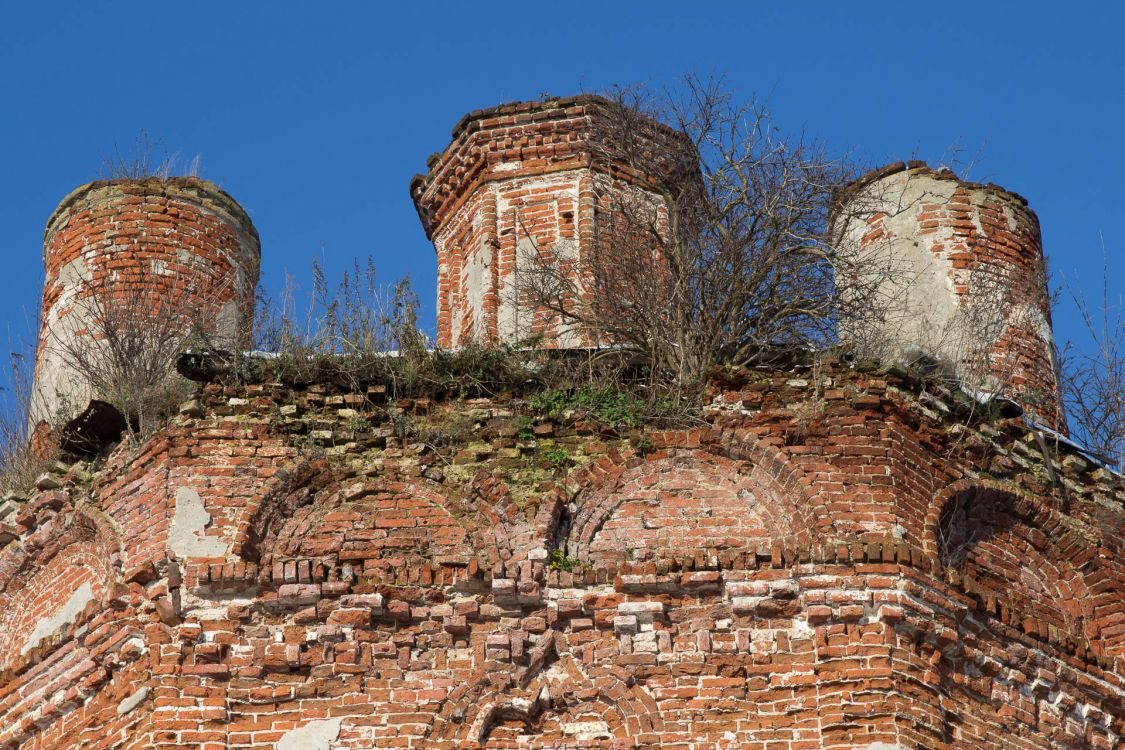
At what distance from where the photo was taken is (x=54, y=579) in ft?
39.3

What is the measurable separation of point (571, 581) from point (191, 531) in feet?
7.15

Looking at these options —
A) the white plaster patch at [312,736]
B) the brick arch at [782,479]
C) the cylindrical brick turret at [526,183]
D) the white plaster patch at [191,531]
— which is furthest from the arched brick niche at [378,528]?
the cylindrical brick turret at [526,183]

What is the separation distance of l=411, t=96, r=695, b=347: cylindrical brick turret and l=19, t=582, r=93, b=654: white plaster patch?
355 cm

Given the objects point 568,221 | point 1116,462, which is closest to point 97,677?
point 568,221

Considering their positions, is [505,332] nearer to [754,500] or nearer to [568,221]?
[568,221]

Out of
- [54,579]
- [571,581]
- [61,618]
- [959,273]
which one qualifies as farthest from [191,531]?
[959,273]

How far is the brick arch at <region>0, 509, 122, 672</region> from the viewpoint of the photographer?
37.8 feet

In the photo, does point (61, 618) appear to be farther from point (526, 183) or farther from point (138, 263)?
point (526, 183)

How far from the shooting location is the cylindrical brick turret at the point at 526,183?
14.2 m

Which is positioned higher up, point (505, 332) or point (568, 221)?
point (568, 221)

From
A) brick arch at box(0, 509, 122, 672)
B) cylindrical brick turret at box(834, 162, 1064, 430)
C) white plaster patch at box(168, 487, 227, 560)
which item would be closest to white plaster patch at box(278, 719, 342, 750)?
white plaster patch at box(168, 487, 227, 560)

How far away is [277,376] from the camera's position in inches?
470

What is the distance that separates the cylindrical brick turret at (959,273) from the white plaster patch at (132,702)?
5.23 m

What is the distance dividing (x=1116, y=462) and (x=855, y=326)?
1.90 m
